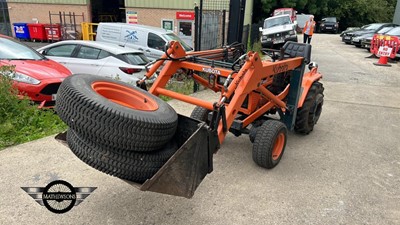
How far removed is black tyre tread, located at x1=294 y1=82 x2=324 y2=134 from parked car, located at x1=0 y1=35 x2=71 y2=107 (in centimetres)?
409

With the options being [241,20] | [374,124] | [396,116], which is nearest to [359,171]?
[374,124]

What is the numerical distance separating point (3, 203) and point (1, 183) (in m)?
0.43

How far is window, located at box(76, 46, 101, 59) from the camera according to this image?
799 cm

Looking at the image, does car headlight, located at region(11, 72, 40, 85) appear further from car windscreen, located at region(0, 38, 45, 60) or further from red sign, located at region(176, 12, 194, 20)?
red sign, located at region(176, 12, 194, 20)

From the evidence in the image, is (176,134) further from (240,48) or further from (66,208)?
(240,48)

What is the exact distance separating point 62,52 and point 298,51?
6164 millimetres

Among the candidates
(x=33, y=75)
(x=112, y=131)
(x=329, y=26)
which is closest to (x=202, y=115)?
(x=112, y=131)

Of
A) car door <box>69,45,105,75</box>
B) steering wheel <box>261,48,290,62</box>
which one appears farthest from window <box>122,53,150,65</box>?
steering wheel <box>261,48,290,62</box>

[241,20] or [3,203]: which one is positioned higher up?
[241,20]

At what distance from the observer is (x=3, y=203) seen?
3066mm

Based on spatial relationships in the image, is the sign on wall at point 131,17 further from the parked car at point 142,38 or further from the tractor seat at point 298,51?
the tractor seat at point 298,51

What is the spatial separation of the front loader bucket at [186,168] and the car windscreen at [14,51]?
4906mm

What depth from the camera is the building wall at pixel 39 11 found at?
77.2 ft

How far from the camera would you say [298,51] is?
4.81 metres
